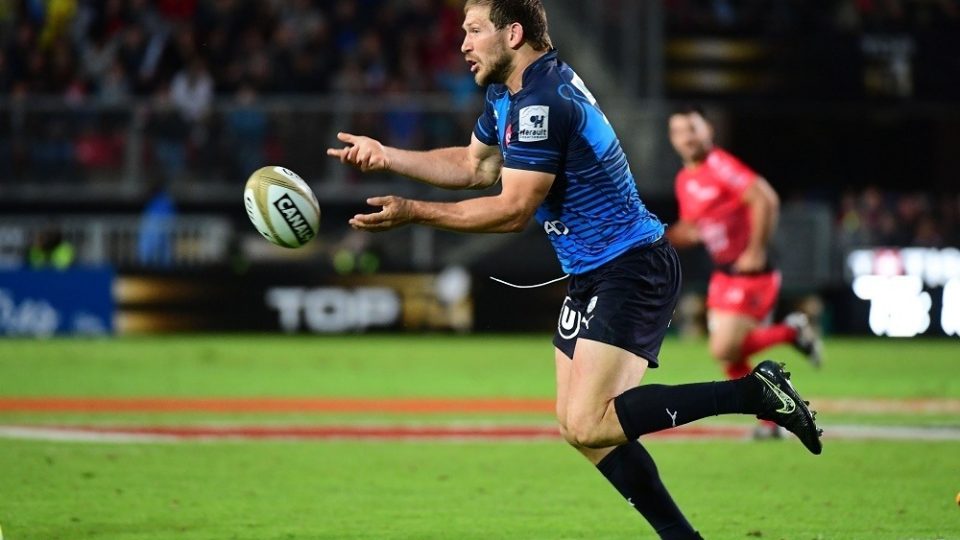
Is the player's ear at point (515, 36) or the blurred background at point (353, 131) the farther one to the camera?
the blurred background at point (353, 131)

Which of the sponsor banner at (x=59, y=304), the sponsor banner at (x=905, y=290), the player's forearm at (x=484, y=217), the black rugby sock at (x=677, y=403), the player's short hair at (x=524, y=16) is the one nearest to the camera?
the player's forearm at (x=484, y=217)

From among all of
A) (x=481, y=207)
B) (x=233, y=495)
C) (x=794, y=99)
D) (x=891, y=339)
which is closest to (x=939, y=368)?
(x=891, y=339)

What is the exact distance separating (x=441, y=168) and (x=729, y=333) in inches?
199

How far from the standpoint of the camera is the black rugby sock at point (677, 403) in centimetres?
632

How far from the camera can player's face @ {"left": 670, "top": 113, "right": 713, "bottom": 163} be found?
1181 cm

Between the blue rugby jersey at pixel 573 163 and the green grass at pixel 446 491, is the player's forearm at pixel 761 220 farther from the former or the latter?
the blue rugby jersey at pixel 573 163

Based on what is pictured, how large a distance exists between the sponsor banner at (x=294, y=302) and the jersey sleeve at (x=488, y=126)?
15435mm

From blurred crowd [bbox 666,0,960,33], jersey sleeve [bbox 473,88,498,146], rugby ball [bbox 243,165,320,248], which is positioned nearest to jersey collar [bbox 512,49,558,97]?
jersey sleeve [bbox 473,88,498,146]

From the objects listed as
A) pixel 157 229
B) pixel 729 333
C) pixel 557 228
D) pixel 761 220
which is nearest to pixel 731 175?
pixel 761 220

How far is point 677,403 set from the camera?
638cm

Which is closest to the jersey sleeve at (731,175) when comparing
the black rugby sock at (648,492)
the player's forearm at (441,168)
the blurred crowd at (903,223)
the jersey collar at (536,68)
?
the player's forearm at (441,168)

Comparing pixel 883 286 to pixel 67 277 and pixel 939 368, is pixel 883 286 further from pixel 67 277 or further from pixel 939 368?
pixel 67 277

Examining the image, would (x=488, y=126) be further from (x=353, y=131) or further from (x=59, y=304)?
(x=59, y=304)

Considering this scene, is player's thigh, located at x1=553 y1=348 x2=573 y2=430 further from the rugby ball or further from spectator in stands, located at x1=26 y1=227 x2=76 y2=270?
spectator in stands, located at x1=26 y1=227 x2=76 y2=270
